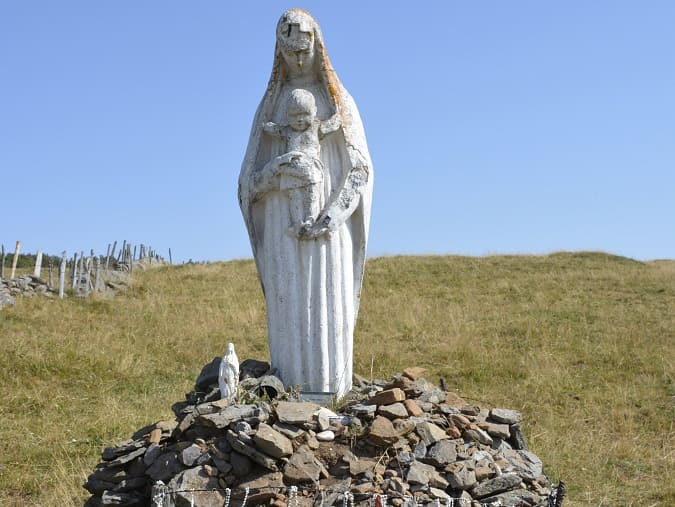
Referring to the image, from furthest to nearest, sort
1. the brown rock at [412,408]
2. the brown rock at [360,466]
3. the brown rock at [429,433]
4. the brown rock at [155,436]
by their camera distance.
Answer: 1. the brown rock at [155,436]
2. the brown rock at [412,408]
3. the brown rock at [429,433]
4. the brown rock at [360,466]

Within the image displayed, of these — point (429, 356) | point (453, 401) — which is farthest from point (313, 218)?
point (429, 356)

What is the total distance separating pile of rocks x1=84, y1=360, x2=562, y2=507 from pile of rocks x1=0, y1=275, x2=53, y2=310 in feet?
42.0

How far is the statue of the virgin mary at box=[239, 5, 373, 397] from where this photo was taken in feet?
24.1

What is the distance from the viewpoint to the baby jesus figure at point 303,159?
24.1 feet

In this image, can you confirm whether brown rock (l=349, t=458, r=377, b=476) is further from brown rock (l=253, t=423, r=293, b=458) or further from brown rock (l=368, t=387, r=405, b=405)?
brown rock (l=368, t=387, r=405, b=405)

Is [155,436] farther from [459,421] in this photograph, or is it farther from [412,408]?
[459,421]

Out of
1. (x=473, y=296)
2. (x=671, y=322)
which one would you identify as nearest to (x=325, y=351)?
(x=671, y=322)

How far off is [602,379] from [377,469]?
8.61 meters

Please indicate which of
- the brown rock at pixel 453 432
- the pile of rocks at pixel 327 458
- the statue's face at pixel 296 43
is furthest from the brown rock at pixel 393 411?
the statue's face at pixel 296 43

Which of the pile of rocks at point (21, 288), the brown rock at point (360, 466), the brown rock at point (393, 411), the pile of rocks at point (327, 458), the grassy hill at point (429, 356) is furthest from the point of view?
the pile of rocks at point (21, 288)

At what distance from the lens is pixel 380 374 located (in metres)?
13.7

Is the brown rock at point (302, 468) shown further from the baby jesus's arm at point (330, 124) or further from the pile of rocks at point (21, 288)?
the pile of rocks at point (21, 288)

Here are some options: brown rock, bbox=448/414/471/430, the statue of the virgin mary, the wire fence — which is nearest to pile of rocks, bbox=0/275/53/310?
Answer: the wire fence

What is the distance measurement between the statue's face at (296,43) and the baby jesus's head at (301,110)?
0.98 feet
